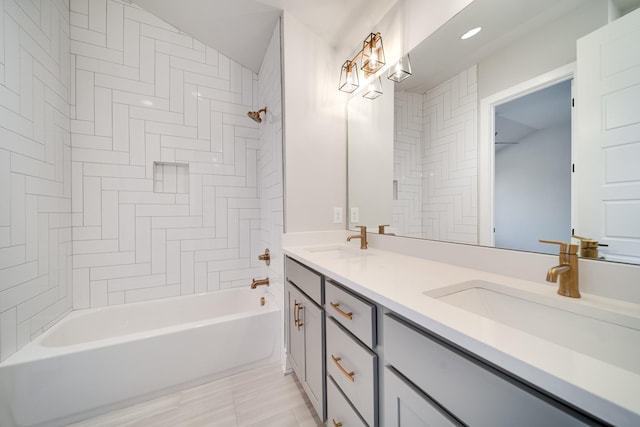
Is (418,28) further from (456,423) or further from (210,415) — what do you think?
(210,415)

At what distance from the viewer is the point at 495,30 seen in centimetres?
88

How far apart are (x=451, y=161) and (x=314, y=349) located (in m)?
1.10

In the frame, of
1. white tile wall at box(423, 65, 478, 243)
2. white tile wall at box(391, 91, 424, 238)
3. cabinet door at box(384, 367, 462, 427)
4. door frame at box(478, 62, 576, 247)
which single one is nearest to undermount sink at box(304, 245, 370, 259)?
white tile wall at box(391, 91, 424, 238)

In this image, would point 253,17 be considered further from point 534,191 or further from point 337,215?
point 534,191

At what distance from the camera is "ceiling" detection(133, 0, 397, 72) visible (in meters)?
1.44

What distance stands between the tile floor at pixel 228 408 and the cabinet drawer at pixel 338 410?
1.10 ft

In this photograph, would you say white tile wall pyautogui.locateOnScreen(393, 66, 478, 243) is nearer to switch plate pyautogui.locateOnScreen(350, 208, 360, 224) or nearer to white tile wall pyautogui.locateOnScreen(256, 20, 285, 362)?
switch plate pyautogui.locateOnScreen(350, 208, 360, 224)

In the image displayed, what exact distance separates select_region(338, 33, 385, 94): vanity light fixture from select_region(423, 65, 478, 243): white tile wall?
478mm

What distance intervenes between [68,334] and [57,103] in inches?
60.3

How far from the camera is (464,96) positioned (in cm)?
99

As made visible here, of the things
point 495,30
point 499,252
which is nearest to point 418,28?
point 495,30

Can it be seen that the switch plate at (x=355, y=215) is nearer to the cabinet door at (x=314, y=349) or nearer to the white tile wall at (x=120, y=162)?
the white tile wall at (x=120, y=162)

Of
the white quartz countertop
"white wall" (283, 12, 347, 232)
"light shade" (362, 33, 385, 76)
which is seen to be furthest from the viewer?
"white wall" (283, 12, 347, 232)

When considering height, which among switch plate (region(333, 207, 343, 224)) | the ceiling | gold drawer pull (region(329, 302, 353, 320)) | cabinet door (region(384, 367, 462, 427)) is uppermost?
the ceiling
